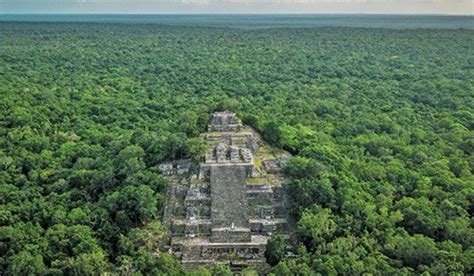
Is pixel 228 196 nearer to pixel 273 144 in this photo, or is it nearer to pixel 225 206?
pixel 225 206

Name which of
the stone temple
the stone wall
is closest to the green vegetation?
the stone temple

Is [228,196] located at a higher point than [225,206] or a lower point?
higher

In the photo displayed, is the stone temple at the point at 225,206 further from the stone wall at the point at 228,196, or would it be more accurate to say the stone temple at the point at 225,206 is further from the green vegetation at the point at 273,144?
the green vegetation at the point at 273,144

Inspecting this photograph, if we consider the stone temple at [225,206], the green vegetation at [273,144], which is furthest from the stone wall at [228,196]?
the green vegetation at [273,144]

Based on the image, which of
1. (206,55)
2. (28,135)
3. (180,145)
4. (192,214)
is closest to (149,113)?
(28,135)

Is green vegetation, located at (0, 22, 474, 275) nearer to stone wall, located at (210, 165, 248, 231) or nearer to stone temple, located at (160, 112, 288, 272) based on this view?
stone temple, located at (160, 112, 288, 272)

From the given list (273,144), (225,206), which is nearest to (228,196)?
(225,206)

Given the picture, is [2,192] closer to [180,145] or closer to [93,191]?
[93,191]
